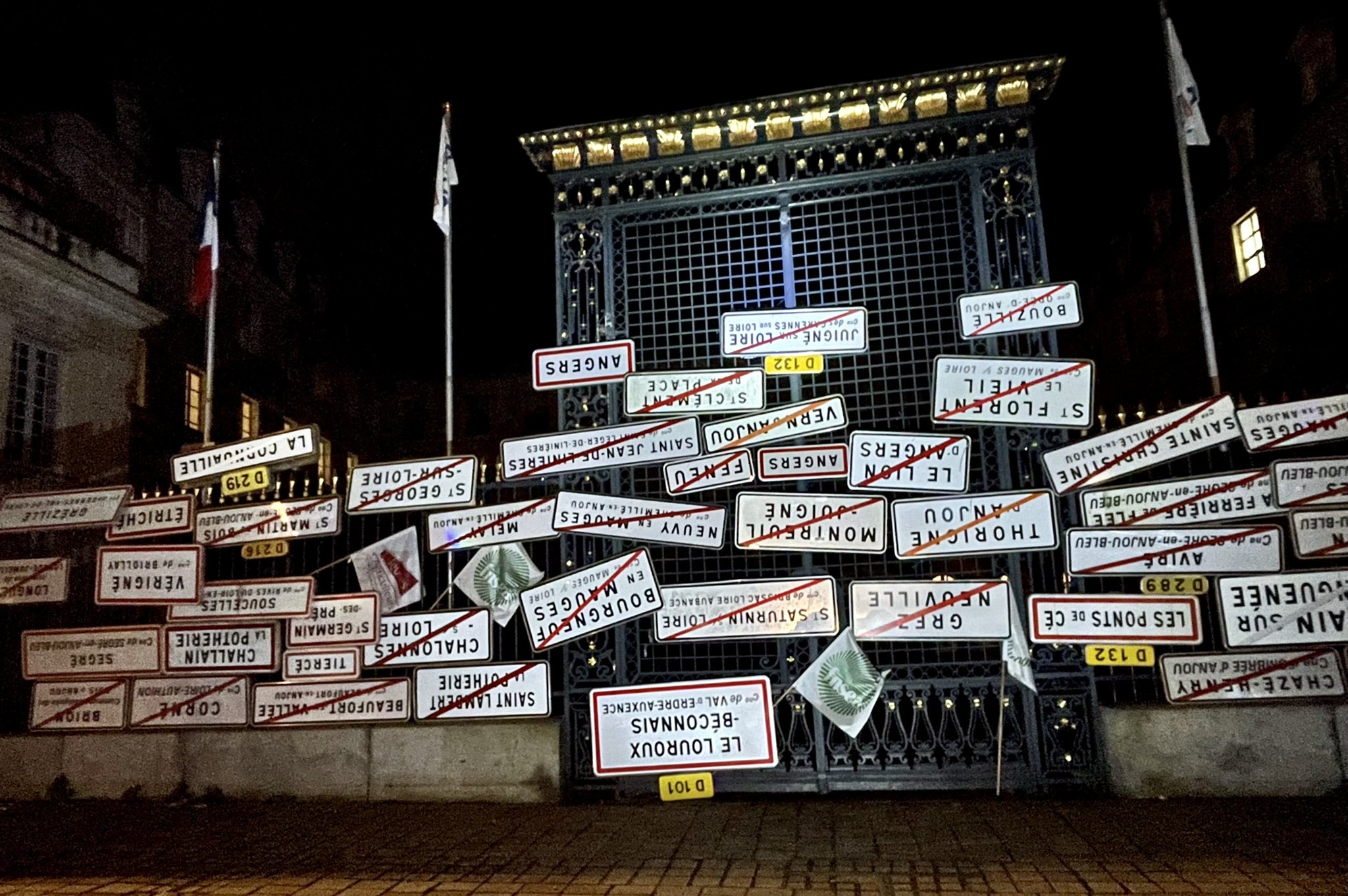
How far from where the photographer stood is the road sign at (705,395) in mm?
8141

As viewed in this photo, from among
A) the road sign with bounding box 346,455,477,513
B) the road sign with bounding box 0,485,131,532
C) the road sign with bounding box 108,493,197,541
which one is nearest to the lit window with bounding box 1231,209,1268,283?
the road sign with bounding box 346,455,477,513

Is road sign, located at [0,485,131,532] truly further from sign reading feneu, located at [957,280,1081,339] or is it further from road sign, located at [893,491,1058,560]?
sign reading feneu, located at [957,280,1081,339]

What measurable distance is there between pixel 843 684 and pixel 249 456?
582cm

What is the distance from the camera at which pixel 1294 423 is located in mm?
7074

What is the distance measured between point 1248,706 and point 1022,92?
18.0ft

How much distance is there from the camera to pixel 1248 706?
6969 millimetres

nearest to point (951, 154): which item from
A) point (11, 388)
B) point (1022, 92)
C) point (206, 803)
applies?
point (1022, 92)

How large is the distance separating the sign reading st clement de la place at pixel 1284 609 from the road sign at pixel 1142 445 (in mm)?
1074

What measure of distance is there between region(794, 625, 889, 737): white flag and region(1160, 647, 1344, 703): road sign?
7.37ft

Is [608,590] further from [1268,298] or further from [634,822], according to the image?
[1268,298]

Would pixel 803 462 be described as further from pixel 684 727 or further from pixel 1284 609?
pixel 1284 609

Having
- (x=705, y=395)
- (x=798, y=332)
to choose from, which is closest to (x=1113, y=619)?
(x=798, y=332)

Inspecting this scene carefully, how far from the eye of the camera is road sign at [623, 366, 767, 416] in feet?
26.7

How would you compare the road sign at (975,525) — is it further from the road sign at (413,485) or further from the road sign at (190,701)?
the road sign at (190,701)
